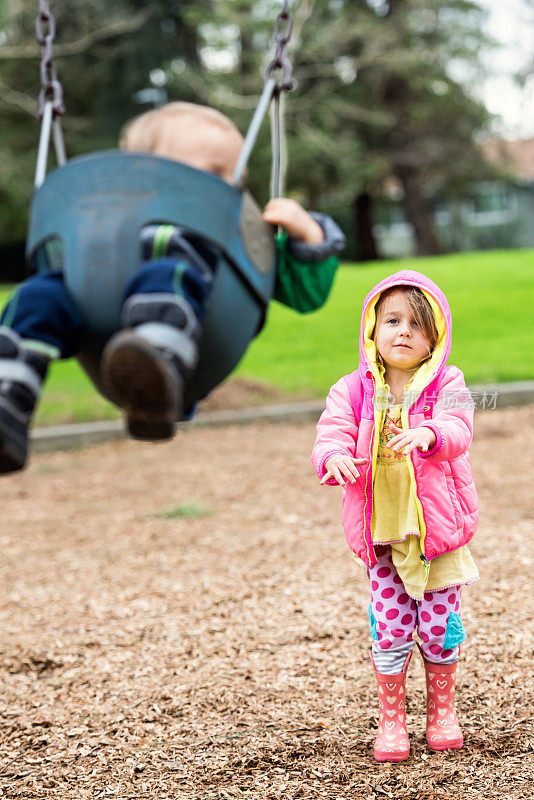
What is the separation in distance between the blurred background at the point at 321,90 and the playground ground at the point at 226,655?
21.2 feet

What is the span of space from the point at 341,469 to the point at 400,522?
8.9 inches

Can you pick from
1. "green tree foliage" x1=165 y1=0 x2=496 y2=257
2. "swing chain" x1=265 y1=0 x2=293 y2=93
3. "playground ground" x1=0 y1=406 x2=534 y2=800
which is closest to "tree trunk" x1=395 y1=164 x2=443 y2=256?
"green tree foliage" x1=165 y1=0 x2=496 y2=257

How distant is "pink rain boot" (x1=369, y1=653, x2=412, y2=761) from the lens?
→ 2.04 meters

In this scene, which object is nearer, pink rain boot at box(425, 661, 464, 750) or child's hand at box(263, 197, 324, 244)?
pink rain boot at box(425, 661, 464, 750)

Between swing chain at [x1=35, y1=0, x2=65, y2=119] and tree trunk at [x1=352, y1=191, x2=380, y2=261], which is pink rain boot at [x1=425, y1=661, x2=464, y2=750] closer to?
swing chain at [x1=35, y1=0, x2=65, y2=119]

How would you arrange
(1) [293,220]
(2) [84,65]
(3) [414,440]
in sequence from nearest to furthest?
1. (3) [414,440]
2. (1) [293,220]
3. (2) [84,65]

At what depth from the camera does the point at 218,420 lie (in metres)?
7.15

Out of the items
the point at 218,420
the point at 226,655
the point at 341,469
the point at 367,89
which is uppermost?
the point at 367,89

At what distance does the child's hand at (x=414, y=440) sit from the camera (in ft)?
5.56

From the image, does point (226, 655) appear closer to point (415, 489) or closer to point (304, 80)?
point (415, 489)

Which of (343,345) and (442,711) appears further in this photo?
(343,345)

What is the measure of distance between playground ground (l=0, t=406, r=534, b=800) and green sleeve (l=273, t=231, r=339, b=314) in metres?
1.03

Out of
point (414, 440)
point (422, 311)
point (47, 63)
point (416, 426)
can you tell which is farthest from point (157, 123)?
point (414, 440)

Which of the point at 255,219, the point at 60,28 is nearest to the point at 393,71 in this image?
the point at 60,28
